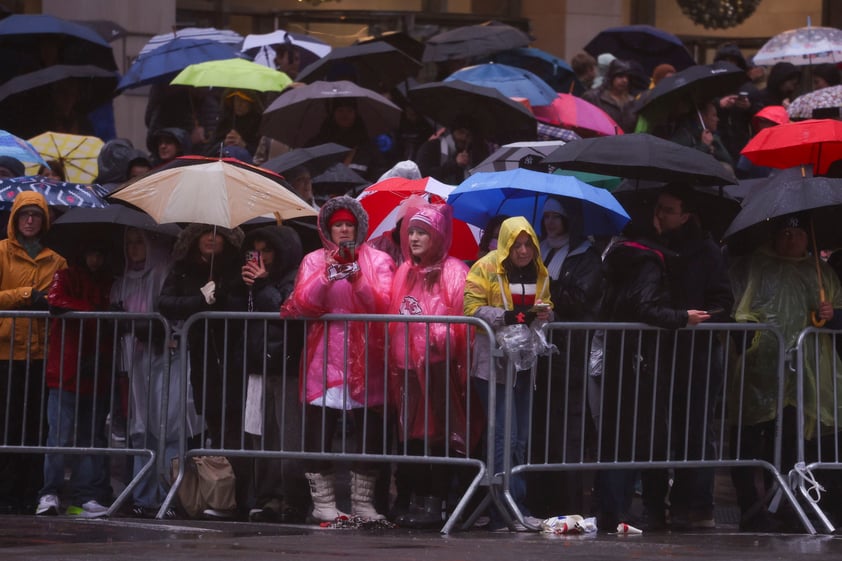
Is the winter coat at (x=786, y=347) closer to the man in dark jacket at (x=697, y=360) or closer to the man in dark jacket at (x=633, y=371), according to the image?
the man in dark jacket at (x=697, y=360)

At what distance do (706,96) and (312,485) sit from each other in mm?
5580

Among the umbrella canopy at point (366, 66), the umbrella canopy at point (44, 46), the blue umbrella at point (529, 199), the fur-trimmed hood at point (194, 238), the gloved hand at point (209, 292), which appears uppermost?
the umbrella canopy at point (44, 46)

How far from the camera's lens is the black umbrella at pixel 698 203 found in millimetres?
11125

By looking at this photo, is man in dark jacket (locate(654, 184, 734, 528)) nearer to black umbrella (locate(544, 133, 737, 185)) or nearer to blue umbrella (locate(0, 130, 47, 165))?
black umbrella (locate(544, 133, 737, 185))

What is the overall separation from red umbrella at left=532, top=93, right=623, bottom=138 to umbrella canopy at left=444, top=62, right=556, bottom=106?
147 mm

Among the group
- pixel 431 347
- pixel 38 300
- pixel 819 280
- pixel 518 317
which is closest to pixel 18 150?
pixel 38 300

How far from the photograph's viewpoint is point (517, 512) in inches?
392

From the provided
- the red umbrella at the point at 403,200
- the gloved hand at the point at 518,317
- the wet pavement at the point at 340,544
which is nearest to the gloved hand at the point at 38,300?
the wet pavement at the point at 340,544

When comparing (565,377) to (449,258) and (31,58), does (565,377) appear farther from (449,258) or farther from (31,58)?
(31,58)

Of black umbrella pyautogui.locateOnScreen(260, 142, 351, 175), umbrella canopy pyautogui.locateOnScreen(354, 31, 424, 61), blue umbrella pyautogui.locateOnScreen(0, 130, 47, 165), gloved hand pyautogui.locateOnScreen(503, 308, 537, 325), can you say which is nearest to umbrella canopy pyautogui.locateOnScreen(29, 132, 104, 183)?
blue umbrella pyautogui.locateOnScreen(0, 130, 47, 165)

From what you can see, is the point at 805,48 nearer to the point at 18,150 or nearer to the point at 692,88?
the point at 692,88

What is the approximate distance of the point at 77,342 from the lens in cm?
1098

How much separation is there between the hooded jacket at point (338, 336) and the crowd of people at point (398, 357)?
1 centimetres

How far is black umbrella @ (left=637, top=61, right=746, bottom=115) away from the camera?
13875 mm
